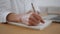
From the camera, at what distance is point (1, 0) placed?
3.08ft

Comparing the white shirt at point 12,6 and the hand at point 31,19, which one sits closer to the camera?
the hand at point 31,19

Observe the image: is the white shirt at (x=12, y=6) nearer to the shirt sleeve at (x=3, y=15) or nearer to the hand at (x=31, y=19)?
the shirt sleeve at (x=3, y=15)

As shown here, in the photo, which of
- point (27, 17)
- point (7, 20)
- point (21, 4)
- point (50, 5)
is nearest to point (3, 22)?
point (7, 20)

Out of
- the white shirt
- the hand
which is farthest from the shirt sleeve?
the hand

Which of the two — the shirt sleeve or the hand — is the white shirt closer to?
the shirt sleeve

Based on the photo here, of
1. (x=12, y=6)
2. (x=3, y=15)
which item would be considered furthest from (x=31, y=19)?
(x=12, y=6)

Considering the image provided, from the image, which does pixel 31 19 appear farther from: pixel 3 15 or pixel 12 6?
pixel 12 6

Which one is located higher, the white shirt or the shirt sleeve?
the white shirt

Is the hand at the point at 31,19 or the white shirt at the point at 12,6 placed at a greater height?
the white shirt at the point at 12,6

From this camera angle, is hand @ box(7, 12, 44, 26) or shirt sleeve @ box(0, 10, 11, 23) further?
shirt sleeve @ box(0, 10, 11, 23)

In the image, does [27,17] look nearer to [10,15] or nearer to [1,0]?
[10,15]

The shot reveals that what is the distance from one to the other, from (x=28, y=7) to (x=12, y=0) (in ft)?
0.89

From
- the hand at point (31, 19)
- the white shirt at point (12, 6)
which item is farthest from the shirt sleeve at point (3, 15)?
the hand at point (31, 19)

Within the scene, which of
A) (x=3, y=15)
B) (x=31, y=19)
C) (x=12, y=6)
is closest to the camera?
(x=31, y=19)
